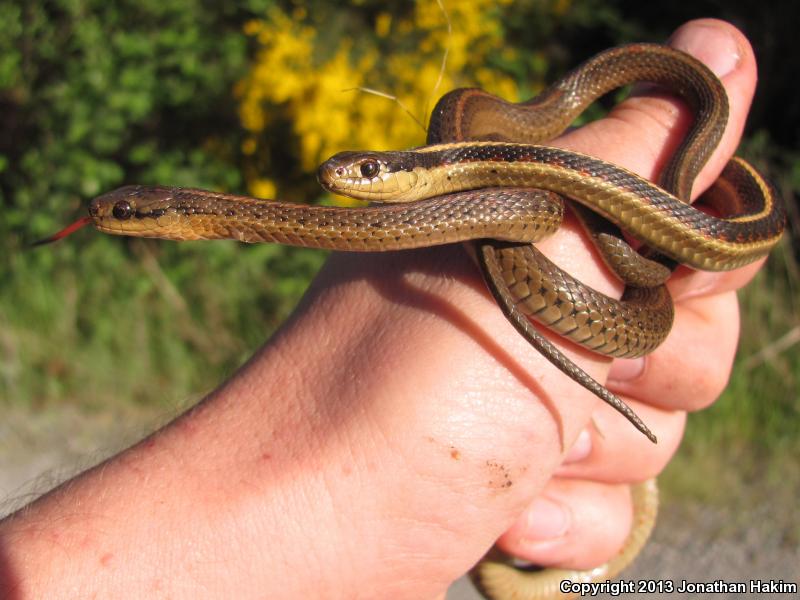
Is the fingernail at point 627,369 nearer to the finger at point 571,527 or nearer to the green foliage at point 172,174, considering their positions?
the finger at point 571,527

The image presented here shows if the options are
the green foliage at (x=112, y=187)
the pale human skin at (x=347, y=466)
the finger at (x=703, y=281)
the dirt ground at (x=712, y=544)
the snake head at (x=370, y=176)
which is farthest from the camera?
the green foliage at (x=112, y=187)

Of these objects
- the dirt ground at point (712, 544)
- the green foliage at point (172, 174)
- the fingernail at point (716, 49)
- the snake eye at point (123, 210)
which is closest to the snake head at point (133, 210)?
the snake eye at point (123, 210)

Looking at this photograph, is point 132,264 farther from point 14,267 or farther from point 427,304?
point 427,304

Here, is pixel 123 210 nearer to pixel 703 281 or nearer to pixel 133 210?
pixel 133 210

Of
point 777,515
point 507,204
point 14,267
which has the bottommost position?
point 14,267

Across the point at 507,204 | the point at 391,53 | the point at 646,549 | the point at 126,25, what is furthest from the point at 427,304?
the point at 126,25

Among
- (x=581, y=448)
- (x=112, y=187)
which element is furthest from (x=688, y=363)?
(x=112, y=187)

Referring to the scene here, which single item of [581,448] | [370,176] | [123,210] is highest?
[370,176]
